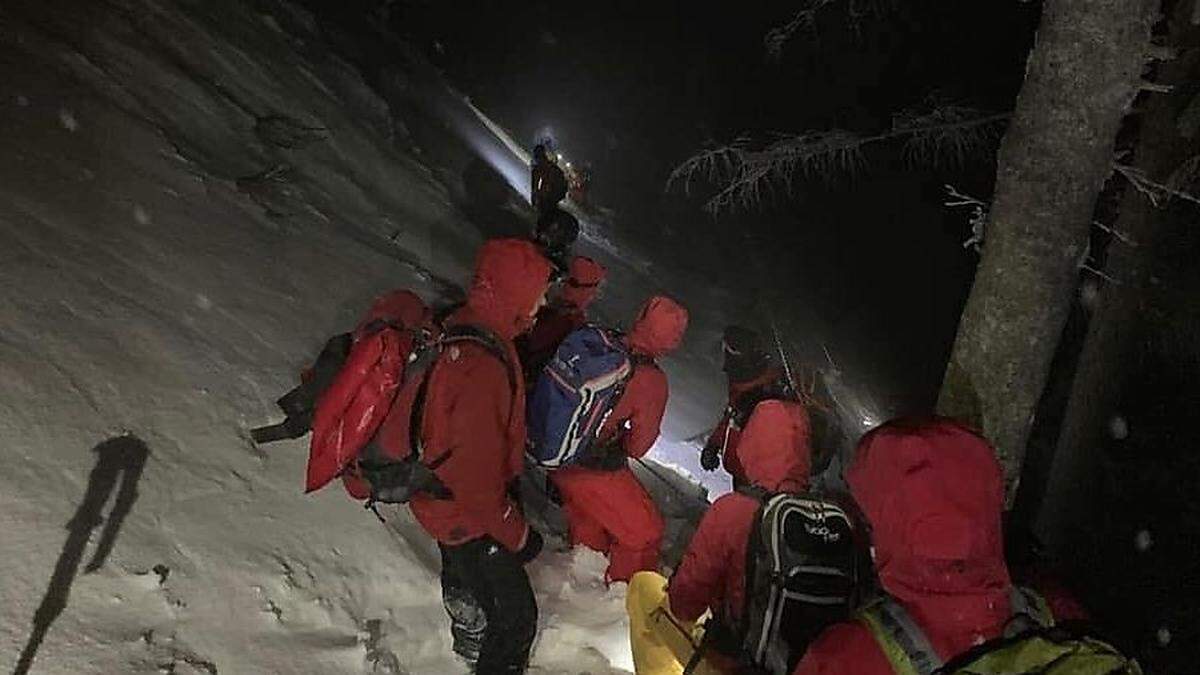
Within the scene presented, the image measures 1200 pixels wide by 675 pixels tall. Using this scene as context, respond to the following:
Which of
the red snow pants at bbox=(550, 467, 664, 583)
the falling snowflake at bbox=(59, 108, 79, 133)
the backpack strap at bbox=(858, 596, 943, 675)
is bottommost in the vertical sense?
the red snow pants at bbox=(550, 467, 664, 583)

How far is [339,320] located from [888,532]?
234 inches

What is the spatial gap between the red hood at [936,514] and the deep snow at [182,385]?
102 inches

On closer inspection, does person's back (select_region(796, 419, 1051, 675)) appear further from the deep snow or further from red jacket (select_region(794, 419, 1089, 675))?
the deep snow

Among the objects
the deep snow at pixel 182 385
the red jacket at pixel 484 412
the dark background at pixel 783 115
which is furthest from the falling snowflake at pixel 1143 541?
the red jacket at pixel 484 412

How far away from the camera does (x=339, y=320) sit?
7664 millimetres

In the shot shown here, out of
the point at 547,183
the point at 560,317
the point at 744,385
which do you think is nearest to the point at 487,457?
the point at 560,317

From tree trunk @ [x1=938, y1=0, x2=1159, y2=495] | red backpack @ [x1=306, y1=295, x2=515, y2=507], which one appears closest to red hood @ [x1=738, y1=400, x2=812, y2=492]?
tree trunk @ [x1=938, y1=0, x2=1159, y2=495]

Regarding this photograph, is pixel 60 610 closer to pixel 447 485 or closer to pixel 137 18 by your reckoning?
pixel 447 485

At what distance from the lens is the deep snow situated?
3973 mm

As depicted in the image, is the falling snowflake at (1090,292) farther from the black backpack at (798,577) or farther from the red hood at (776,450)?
the black backpack at (798,577)

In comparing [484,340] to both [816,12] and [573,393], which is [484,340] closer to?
[573,393]

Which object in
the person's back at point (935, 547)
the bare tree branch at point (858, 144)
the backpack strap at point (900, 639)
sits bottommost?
the backpack strap at point (900, 639)

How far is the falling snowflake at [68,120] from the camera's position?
8.11 meters

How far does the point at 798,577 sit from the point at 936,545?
804 millimetres
